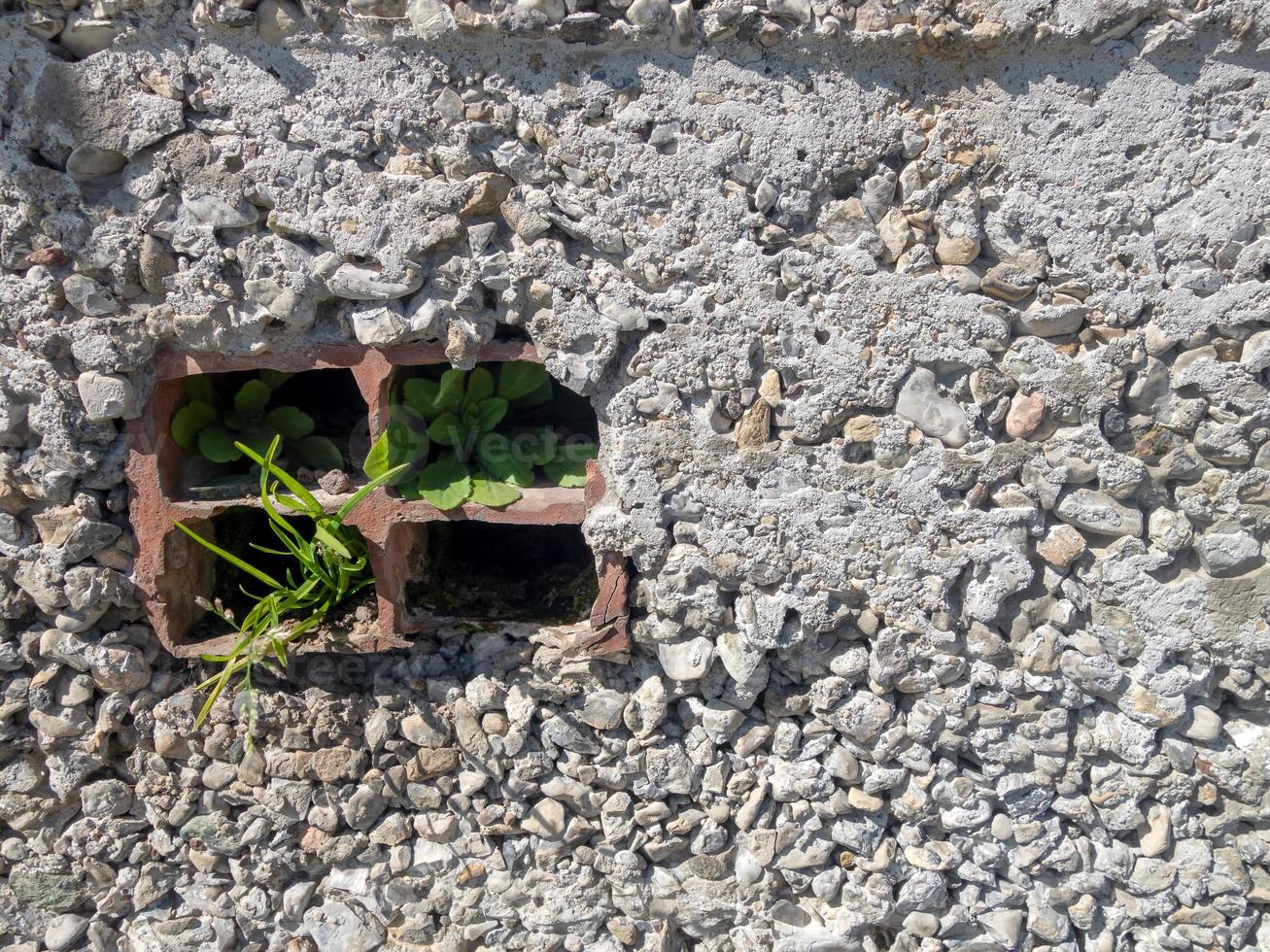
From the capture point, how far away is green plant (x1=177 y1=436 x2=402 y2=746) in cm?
155

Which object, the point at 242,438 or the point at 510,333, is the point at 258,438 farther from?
the point at 510,333

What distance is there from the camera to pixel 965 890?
167 centimetres

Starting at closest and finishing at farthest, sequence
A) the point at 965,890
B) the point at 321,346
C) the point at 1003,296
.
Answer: the point at 1003,296, the point at 321,346, the point at 965,890

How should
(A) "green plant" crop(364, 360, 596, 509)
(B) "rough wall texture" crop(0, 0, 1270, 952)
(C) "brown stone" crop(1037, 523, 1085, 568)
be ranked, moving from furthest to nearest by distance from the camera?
1. (A) "green plant" crop(364, 360, 596, 509)
2. (C) "brown stone" crop(1037, 523, 1085, 568)
3. (B) "rough wall texture" crop(0, 0, 1270, 952)

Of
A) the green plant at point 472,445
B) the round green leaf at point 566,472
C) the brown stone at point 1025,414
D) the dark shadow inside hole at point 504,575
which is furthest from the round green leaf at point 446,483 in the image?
the brown stone at point 1025,414

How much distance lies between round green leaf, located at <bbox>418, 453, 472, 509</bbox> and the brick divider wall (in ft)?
0.06

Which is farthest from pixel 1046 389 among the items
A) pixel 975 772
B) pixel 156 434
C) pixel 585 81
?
pixel 156 434

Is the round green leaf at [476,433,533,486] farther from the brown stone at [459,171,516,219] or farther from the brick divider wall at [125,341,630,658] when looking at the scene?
the brown stone at [459,171,516,219]

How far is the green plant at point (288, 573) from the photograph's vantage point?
61.0 inches

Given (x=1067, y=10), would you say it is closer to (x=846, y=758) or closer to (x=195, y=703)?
(x=846, y=758)

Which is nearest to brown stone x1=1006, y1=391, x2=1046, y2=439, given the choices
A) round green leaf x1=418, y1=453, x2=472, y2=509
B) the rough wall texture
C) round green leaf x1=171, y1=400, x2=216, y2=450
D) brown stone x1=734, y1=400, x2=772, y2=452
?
the rough wall texture

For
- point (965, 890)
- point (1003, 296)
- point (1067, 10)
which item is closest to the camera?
point (1067, 10)

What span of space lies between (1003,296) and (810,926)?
47.9 inches

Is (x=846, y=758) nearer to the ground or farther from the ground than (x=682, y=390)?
nearer to the ground
